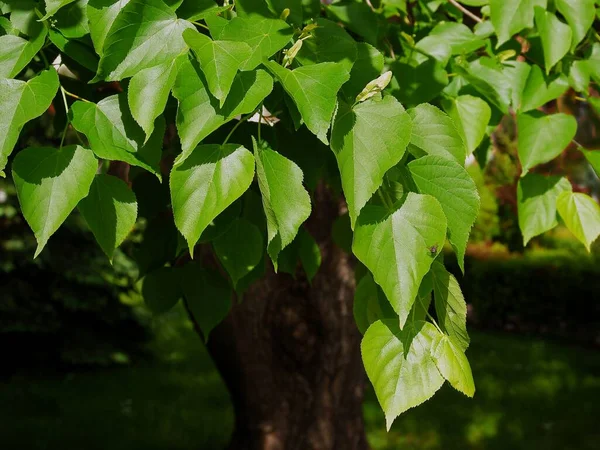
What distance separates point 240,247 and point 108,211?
34 centimetres

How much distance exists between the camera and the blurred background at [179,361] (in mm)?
5559

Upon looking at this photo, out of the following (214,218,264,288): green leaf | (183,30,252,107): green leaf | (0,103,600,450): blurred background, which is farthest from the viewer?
(0,103,600,450): blurred background

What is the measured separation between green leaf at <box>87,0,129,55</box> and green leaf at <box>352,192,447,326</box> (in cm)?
48

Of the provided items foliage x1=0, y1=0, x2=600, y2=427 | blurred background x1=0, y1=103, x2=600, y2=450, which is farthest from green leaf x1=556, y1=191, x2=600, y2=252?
blurred background x1=0, y1=103, x2=600, y2=450

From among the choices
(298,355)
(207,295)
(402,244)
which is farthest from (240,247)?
(298,355)

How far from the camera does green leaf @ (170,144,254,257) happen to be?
3.51ft

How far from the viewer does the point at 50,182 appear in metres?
1.13

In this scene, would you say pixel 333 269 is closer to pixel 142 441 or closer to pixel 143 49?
pixel 143 49

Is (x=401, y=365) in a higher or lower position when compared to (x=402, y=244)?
lower

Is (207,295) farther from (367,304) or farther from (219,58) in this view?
(219,58)

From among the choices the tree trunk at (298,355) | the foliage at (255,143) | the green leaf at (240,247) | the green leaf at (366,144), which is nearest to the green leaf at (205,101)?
the foliage at (255,143)

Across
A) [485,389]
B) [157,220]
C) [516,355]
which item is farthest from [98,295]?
[157,220]

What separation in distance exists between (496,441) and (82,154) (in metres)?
4.81

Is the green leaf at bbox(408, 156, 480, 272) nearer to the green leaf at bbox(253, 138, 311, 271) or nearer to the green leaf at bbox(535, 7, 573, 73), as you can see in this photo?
the green leaf at bbox(253, 138, 311, 271)
